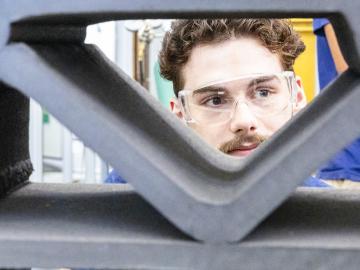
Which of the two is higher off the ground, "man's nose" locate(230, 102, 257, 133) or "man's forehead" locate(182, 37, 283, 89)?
"man's forehead" locate(182, 37, 283, 89)

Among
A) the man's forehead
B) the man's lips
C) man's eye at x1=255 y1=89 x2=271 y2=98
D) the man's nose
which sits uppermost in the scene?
the man's forehead

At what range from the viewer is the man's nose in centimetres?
125

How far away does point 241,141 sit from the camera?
1237mm

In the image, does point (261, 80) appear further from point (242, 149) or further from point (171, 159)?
point (171, 159)

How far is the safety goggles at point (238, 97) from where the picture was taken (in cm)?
128

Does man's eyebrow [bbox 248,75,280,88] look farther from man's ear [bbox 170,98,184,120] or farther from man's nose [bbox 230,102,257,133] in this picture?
man's ear [bbox 170,98,184,120]

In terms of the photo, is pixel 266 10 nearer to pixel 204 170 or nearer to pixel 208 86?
pixel 204 170

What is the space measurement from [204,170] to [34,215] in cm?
12

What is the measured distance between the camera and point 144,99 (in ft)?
1.82

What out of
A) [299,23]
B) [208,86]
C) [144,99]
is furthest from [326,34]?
[144,99]

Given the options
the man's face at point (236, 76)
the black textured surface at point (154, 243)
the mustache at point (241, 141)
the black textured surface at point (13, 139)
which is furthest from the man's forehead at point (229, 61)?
the black textured surface at point (154, 243)

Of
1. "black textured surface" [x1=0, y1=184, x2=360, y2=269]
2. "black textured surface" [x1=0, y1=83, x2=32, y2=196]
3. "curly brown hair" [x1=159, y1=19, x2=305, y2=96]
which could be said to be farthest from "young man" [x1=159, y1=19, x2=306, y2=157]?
"black textured surface" [x1=0, y1=184, x2=360, y2=269]

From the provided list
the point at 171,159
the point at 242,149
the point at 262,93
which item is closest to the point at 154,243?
the point at 171,159

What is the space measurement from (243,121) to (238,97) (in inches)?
2.2
